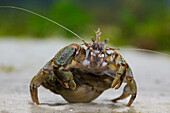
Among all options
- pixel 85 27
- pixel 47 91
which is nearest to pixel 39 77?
pixel 47 91

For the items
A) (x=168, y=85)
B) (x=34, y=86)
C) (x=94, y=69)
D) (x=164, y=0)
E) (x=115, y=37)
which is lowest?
(x=168, y=85)

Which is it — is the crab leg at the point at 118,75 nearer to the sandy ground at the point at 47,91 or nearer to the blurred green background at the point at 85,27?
the sandy ground at the point at 47,91

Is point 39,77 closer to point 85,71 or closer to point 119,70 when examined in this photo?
point 85,71

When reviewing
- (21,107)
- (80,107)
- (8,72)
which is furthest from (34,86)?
(8,72)

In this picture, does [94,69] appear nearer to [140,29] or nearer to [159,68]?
[159,68]

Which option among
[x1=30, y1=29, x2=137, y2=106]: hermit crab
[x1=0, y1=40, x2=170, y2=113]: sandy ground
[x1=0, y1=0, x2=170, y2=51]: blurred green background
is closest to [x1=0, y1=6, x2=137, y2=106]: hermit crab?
[x1=30, y1=29, x2=137, y2=106]: hermit crab

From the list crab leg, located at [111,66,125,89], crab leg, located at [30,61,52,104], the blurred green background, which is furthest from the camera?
the blurred green background

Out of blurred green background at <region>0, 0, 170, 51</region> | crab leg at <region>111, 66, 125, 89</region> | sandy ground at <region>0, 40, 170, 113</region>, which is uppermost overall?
blurred green background at <region>0, 0, 170, 51</region>

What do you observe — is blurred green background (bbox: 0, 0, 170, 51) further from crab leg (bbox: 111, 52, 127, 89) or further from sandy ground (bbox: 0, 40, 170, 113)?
crab leg (bbox: 111, 52, 127, 89)
